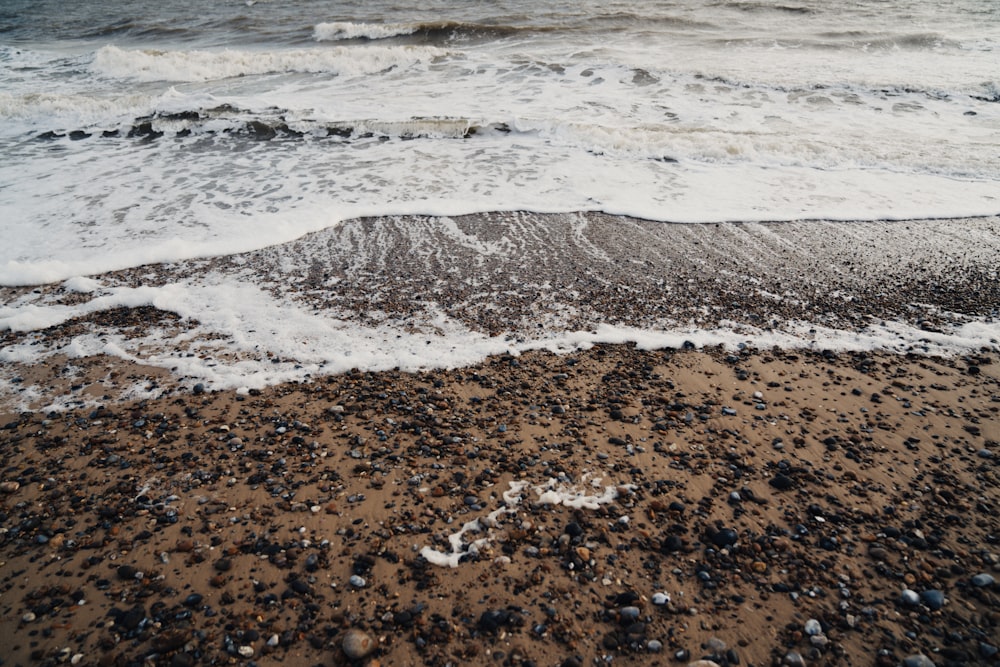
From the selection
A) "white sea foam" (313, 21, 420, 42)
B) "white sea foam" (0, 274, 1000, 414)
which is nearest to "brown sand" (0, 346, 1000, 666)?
"white sea foam" (0, 274, 1000, 414)

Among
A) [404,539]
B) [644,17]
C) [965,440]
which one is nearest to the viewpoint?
[404,539]

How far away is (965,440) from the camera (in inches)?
127

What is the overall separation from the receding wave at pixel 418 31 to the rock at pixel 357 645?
741 inches

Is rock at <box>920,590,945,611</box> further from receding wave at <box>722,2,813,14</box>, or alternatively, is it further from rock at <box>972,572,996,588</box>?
receding wave at <box>722,2,813,14</box>

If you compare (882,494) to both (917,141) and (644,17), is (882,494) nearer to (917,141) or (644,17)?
(917,141)

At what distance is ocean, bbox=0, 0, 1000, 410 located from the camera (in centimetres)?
449

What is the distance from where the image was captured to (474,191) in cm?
737

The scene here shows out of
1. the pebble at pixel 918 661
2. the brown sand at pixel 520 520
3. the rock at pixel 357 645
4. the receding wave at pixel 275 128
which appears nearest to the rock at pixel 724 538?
the brown sand at pixel 520 520

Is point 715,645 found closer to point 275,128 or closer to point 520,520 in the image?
point 520,520

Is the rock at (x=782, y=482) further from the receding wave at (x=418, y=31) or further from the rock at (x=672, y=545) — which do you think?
the receding wave at (x=418, y=31)

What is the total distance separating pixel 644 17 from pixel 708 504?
20.6 metres

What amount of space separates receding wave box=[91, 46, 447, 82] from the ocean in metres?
0.10

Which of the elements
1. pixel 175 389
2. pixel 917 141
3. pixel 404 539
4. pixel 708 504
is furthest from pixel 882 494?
pixel 917 141

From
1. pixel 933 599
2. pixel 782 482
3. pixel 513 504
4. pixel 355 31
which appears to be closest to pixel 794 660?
pixel 933 599
